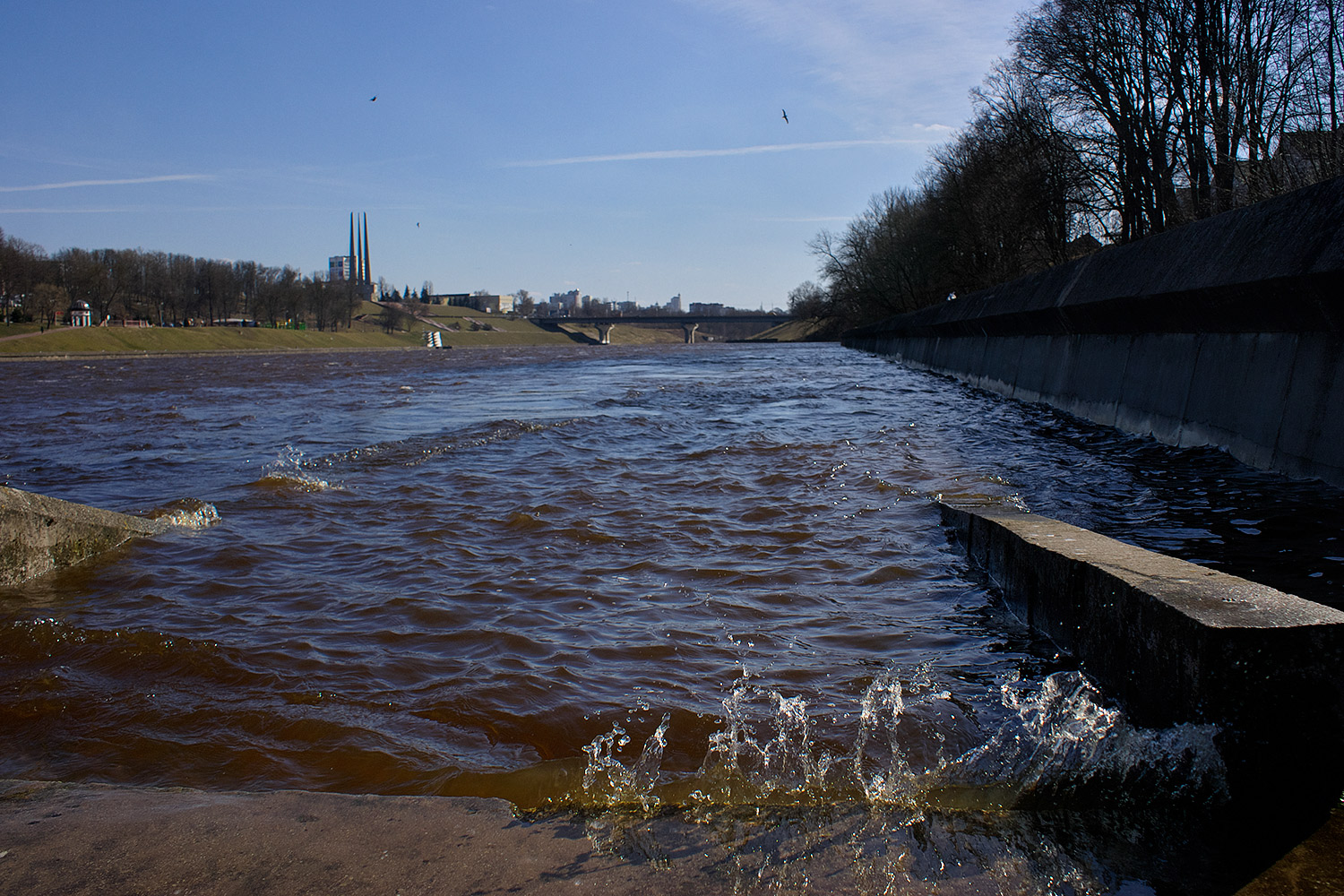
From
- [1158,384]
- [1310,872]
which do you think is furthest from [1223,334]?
[1310,872]

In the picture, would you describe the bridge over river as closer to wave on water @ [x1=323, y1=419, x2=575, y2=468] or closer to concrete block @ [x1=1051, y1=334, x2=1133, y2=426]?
wave on water @ [x1=323, y1=419, x2=575, y2=468]

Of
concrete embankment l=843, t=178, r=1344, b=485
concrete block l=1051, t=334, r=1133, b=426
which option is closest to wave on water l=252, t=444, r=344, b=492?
concrete embankment l=843, t=178, r=1344, b=485

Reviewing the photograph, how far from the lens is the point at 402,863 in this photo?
7.32 ft

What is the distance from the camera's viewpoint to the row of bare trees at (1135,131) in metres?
18.2

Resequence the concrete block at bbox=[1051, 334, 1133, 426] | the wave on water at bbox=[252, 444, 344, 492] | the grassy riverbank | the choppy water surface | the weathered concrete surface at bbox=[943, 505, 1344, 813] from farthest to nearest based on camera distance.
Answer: the grassy riverbank < the concrete block at bbox=[1051, 334, 1133, 426] < the wave on water at bbox=[252, 444, 344, 492] < the choppy water surface < the weathered concrete surface at bbox=[943, 505, 1344, 813]

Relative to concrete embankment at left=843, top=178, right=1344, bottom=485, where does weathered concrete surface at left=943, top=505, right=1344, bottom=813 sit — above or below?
below

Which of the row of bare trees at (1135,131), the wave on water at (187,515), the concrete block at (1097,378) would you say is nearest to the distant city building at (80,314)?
the row of bare trees at (1135,131)

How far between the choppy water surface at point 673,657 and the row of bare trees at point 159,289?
293 feet

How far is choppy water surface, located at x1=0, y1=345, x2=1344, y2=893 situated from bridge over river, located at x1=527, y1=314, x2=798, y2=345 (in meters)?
135

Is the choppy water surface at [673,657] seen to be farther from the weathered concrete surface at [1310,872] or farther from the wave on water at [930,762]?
the weathered concrete surface at [1310,872]

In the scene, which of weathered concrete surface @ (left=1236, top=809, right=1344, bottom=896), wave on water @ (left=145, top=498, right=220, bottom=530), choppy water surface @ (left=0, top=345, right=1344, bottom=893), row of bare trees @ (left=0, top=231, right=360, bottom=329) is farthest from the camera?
row of bare trees @ (left=0, top=231, right=360, bottom=329)

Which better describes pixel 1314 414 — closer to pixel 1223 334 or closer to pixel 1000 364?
pixel 1223 334

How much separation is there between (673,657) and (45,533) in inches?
168

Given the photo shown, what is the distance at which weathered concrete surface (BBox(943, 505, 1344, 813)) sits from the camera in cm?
239
